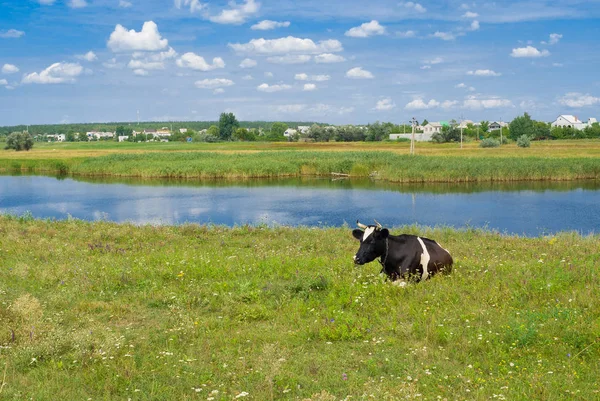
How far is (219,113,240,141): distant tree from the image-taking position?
163 metres

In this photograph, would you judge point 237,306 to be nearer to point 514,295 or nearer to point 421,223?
point 514,295

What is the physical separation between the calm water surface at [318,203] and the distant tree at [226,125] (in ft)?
355

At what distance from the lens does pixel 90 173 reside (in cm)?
6812

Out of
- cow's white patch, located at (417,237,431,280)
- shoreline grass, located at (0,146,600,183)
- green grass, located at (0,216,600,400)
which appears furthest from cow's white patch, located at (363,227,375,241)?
shoreline grass, located at (0,146,600,183)

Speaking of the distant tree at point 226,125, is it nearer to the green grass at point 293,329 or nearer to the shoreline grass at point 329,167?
the shoreline grass at point 329,167

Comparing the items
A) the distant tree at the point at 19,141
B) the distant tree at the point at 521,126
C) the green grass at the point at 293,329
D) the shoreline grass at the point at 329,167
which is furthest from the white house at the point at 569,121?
the green grass at the point at 293,329

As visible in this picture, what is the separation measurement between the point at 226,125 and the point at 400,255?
15661 cm

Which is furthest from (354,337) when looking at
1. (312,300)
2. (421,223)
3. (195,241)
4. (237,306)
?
(421,223)

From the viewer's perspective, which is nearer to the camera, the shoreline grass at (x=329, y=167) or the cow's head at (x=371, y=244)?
the cow's head at (x=371, y=244)

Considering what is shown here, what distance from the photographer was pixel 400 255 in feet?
33.7

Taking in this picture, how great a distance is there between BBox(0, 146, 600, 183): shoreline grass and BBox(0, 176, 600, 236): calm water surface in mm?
2874

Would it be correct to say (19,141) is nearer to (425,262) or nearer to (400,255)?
(400,255)

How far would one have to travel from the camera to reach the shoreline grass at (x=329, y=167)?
51.4 meters

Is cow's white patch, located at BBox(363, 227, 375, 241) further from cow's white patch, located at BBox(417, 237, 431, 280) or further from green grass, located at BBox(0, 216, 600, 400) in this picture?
cow's white patch, located at BBox(417, 237, 431, 280)
